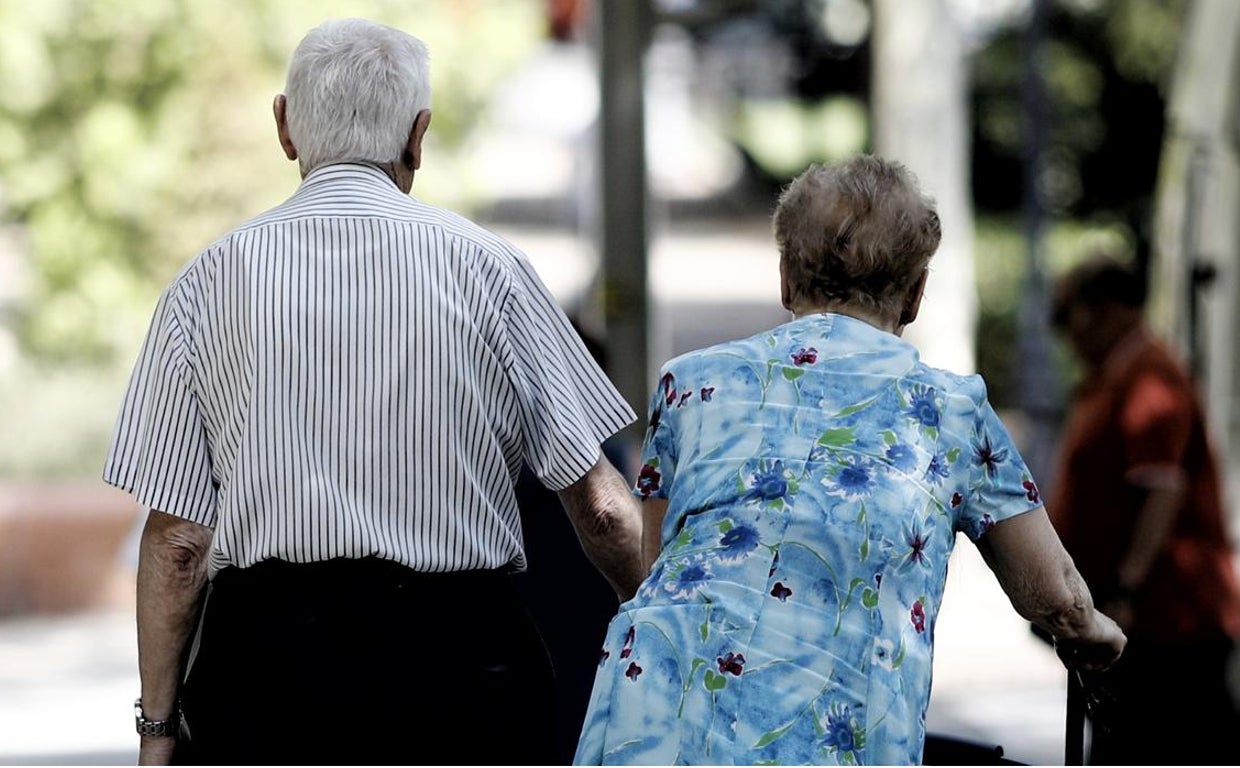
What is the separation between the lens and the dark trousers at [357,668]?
238 cm

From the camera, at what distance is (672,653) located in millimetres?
2174

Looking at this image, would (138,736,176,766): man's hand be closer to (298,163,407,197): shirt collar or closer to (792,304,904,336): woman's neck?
(298,163,407,197): shirt collar

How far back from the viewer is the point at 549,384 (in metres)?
2.53

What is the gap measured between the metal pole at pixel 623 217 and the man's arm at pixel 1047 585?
5555 mm

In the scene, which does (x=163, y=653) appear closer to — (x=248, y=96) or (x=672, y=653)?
(x=672, y=653)

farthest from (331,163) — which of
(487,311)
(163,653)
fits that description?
(163,653)

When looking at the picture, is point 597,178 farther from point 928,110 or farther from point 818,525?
point 818,525

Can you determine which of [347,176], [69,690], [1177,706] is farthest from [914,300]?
[69,690]

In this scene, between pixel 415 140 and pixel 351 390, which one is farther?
pixel 415 140

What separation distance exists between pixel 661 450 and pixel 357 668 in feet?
1.60

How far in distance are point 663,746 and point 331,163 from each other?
0.94 meters

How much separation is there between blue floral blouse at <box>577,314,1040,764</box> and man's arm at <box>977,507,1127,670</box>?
0.04 meters

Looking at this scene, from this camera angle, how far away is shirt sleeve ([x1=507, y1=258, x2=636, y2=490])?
8.28 ft

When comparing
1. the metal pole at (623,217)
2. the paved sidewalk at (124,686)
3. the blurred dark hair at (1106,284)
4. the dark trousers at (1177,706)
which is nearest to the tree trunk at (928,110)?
the paved sidewalk at (124,686)
